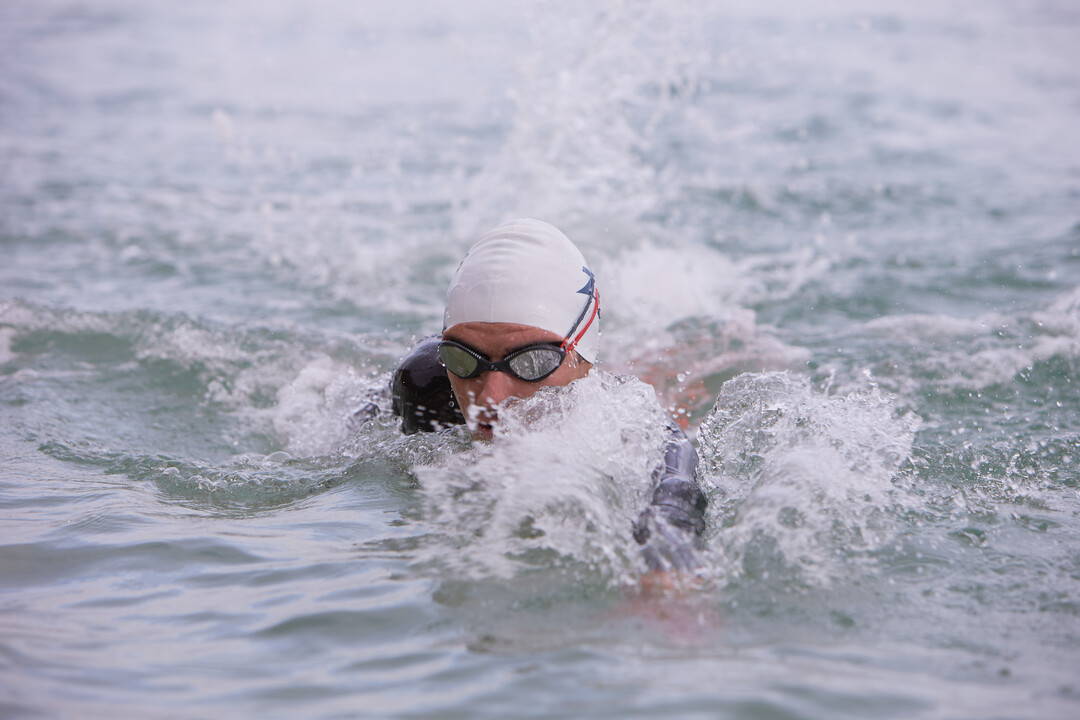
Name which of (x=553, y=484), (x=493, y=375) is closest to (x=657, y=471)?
(x=553, y=484)

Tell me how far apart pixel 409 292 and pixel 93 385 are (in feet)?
9.80

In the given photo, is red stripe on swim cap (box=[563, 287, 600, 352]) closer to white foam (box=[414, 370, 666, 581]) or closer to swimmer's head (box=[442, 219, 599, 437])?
swimmer's head (box=[442, 219, 599, 437])

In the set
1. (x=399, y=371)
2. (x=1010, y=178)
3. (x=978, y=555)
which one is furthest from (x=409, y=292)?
(x=1010, y=178)

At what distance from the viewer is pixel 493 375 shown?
4.10 metres

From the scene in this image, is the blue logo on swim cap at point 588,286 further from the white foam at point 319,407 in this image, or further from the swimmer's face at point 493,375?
the white foam at point 319,407

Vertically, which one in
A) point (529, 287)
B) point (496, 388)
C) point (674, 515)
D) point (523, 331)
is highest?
point (529, 287)

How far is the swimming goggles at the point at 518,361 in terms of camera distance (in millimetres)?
4105

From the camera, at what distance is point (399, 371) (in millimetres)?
5031

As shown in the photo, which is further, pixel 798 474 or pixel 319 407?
pixel 319 407

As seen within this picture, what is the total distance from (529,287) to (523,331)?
0.61ft

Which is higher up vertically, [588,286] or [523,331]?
[588,286]

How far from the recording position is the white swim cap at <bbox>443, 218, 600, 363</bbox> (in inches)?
165

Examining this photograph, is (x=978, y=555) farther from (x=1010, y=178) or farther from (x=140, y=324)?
(x=1010, y=178)

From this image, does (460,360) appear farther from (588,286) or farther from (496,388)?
(588,286)
